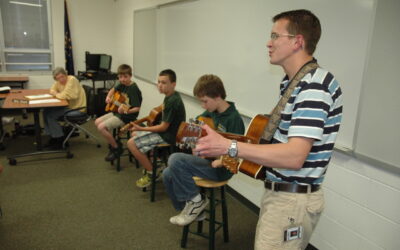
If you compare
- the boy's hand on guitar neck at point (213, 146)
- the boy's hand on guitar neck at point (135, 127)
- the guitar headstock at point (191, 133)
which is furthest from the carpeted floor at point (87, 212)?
the boy's hand on guitar neck at point (213, 146)

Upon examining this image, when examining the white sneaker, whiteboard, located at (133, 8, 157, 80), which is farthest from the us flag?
the white sneaker

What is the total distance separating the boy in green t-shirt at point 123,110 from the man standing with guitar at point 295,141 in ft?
8.38

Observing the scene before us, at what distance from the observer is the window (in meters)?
6.00

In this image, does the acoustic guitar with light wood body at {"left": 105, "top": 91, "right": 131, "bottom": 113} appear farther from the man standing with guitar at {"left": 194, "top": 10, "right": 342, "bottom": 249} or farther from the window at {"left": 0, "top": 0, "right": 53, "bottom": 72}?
the window at {"left": 0, "top": 0, "right": 53, "bottom": 72}

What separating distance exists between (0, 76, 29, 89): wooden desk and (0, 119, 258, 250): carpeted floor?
2785mm

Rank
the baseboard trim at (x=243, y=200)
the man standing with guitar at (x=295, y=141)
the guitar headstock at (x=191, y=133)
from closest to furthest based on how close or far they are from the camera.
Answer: the man standing with guitar at (x=295, y=141) < the guitar headstock at (x=191, y=133) < the baseboard trim at (x=243, y=200)

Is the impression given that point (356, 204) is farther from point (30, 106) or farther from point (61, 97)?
point (61, 97)

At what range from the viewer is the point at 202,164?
206 centimetres

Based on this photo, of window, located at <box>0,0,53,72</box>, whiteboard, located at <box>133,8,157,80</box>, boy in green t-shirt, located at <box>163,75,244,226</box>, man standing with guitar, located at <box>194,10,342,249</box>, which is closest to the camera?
man standing with guitar, located at <box>194,10,342,249</box>

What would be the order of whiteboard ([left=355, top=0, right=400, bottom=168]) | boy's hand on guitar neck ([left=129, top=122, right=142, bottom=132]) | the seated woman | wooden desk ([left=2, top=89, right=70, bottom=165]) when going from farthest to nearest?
the seated woman → wooden desk ([left=2, top=89, right=70, bottom=165]) → boy's hand on guitar neck ([left=129, top=122, right=142, bottom=132]) → whiteboard ([left=355, top=0, right=400, bottom=168])

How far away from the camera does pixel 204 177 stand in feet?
6.70

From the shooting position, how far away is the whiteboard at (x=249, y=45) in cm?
178

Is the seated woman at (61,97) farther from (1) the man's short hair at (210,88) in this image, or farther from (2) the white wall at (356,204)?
(1) the man's short hair at (210,88)

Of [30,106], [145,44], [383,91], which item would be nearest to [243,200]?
[383,91]
